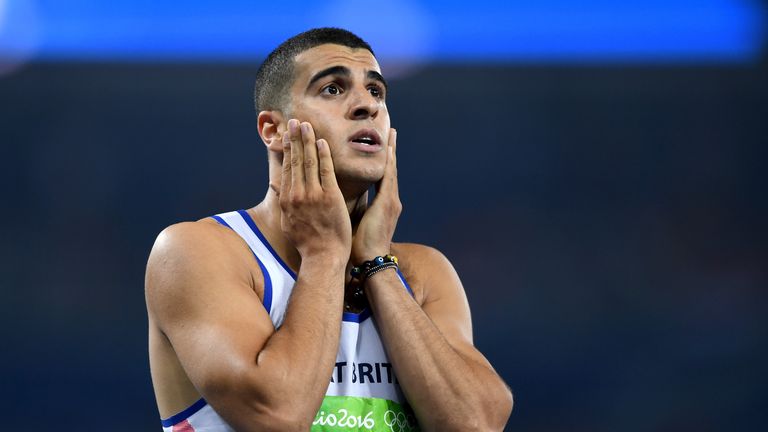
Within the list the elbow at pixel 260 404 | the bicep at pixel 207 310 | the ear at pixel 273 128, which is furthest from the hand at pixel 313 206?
the elbow at pixel 260 404

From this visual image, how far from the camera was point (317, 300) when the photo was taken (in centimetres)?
275

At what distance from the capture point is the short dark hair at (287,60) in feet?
11.0

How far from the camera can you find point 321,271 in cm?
284

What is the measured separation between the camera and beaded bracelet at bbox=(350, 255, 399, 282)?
3.01 meters

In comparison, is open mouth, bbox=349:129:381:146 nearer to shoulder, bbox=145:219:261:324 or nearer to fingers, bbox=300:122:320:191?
fingers, bbox=300:122:320:191

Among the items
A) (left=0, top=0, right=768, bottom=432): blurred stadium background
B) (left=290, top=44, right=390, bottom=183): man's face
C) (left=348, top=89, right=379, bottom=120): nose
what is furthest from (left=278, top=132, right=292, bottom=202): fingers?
(left=0, top=0, right=768, bottom=432): blurred stadium background

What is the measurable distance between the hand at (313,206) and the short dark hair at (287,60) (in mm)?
415

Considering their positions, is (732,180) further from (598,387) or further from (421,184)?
(421,184)

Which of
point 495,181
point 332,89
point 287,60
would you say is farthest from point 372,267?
point 495,181

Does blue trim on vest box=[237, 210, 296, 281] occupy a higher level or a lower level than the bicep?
higher

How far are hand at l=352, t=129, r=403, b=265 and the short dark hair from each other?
409 millimetres

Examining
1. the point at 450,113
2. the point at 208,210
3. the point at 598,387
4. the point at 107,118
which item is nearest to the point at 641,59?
the point at 450,113

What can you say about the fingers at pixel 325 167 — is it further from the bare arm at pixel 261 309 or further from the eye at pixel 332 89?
the eye at pixel 332 89

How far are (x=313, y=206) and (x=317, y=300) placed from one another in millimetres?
334
